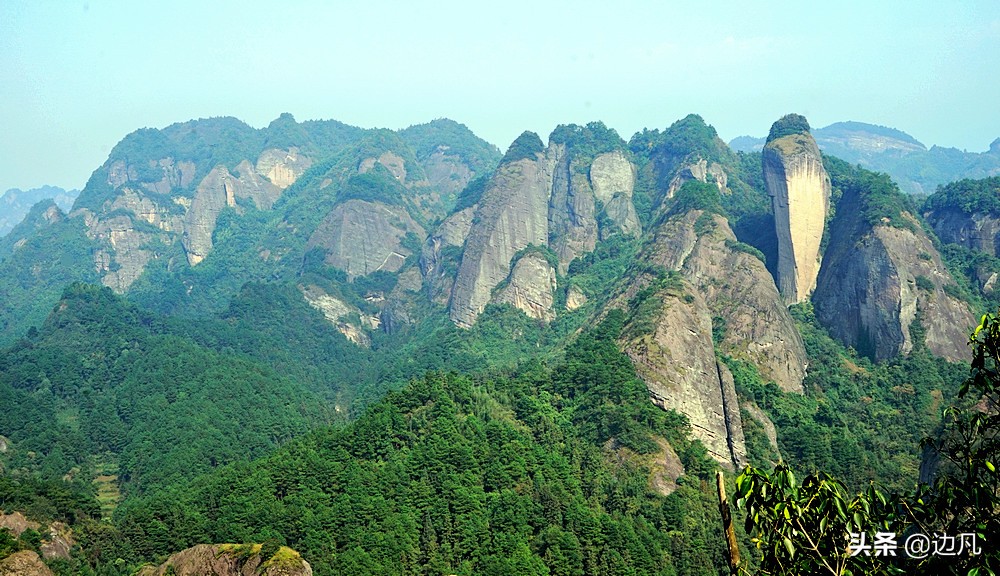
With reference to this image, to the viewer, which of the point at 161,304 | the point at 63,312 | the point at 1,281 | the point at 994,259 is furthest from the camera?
the point at 1,281

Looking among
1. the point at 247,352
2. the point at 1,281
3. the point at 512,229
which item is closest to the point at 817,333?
the point at 512,229

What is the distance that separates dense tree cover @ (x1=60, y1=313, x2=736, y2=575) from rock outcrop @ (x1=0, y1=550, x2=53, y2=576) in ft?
19.1

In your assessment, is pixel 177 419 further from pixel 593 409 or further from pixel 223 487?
pixel 593 409

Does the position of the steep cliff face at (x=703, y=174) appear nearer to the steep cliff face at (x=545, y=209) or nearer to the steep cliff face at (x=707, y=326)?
the steep cliff face at (x=545, y=209)

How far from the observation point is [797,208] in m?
86.9

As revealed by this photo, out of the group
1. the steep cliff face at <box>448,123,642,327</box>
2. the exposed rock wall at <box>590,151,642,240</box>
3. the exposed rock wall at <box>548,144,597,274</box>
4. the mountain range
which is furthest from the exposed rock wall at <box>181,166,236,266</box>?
the exposed rock wall at <box>590,151,642,240</box>

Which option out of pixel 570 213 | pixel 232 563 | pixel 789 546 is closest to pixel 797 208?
pixel 570 213

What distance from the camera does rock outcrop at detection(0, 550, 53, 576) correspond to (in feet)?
129

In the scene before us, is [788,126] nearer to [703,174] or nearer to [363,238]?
[703,174]

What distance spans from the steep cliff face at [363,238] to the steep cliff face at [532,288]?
111ft

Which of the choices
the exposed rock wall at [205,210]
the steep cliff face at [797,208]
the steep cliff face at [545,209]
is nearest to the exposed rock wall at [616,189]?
the steep cliff face at [545,209]

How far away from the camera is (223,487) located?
52969 mm

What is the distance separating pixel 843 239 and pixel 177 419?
60.9 m

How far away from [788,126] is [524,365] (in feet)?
132
